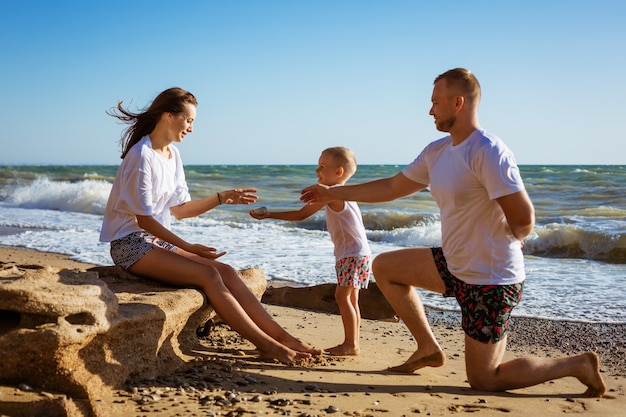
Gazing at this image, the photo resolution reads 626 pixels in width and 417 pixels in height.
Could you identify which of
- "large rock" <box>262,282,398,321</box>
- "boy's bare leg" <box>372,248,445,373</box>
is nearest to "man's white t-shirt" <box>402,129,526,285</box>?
"boy's bare leg" <box>372,248,445,373</box>

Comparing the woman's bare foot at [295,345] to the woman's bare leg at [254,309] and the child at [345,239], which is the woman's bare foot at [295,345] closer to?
the woman's bare leg at [254,309]

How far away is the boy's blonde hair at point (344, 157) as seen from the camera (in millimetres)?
5266

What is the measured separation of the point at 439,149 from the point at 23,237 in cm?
922

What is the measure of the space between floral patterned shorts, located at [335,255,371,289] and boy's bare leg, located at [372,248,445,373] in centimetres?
44

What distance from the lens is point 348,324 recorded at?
5004mm

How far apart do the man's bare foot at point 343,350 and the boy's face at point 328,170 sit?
1258 mm

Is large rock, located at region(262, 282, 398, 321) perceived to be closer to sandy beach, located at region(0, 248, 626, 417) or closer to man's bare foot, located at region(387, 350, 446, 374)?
sandy beach, located at region(0, 248, 626, 417)

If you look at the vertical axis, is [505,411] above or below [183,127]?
below

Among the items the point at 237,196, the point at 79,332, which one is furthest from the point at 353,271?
the point at 79,332

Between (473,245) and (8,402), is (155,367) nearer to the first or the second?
(8,402)

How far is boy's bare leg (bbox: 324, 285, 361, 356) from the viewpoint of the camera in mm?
4926

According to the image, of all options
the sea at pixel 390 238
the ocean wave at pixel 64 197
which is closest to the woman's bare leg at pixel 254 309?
the sea at pixel 390 238

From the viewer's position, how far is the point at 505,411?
12.3 feet

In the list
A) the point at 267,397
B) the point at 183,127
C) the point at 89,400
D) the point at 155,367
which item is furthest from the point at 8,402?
the point at 183,127
